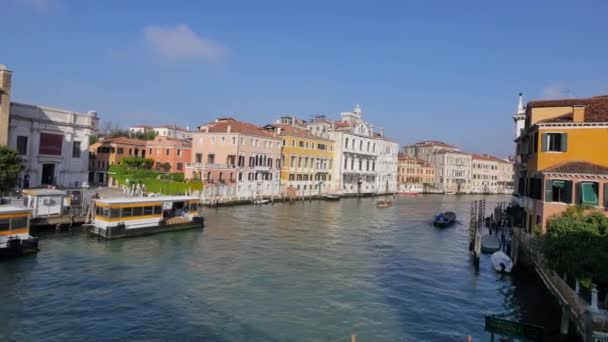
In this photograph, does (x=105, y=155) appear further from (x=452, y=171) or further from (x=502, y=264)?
(x=452, y=171)

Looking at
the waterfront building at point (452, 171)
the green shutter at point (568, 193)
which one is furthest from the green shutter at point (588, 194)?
the waterfront building at point (452, 171)

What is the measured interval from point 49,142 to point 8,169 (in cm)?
952

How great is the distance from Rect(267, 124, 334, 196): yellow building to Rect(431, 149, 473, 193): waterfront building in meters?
32.3

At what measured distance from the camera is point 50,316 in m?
10.6

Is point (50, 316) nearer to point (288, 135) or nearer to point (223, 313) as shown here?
point (223, 313)

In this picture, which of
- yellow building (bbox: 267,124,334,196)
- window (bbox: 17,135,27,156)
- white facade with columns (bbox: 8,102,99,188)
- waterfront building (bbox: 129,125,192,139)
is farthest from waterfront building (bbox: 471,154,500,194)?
window (bbox: 17,135,27,156)

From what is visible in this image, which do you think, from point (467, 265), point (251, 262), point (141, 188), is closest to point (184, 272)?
point (251, 262)

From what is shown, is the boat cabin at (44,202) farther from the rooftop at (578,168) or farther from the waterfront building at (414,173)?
the waterfront building at (414,173)

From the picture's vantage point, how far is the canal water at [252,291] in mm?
10281

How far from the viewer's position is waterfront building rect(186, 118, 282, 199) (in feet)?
125

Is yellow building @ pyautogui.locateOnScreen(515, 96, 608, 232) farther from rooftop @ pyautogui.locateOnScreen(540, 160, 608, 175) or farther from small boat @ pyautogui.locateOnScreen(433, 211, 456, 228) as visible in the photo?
small boat @ pyautogui.locateOnScreen(433, 211, 456, 228)

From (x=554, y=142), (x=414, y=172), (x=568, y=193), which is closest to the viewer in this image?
(x=568, y=193)

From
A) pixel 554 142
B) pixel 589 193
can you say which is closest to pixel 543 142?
pixel 554 142

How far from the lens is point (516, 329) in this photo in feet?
25.2
